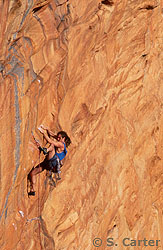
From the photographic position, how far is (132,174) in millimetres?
10195

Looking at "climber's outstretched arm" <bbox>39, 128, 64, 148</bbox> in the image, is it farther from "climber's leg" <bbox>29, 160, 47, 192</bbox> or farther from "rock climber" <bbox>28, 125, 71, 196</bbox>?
"climber's leg" <bbox>29, 160, 47, 192</bbox>

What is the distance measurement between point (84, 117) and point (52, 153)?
1165mm

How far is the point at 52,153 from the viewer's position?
8.02 meters

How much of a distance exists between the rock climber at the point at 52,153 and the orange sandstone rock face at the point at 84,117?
0.12 meters

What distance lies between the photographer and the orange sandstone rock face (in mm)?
7191

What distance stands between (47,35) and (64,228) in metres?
3.50

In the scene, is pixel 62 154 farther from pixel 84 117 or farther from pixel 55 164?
pixel 84 117

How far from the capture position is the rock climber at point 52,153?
25.5 feet

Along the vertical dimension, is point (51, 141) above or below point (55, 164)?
above

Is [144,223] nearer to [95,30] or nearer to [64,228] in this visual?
[64,228]

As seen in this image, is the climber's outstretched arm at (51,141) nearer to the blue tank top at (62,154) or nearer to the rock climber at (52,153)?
the rock climber at (52,153)

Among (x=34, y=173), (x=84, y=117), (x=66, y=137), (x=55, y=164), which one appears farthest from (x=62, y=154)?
(x=84, y=117)

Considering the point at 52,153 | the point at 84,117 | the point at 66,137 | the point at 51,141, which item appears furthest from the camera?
the point at 84,117

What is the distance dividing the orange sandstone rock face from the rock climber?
0.40 feet
